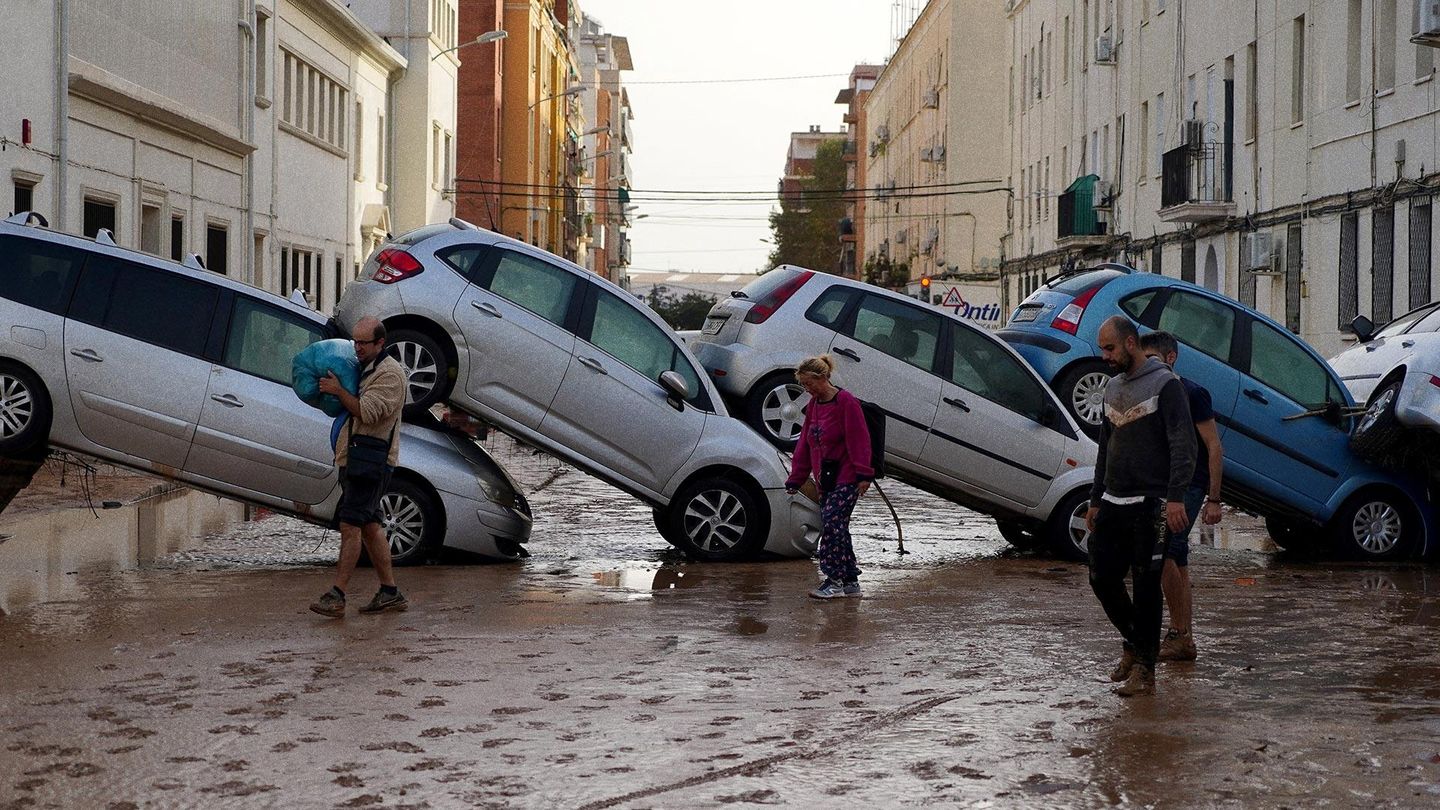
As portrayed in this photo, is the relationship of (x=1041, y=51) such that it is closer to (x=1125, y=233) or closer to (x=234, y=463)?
(x=1125, y=233)

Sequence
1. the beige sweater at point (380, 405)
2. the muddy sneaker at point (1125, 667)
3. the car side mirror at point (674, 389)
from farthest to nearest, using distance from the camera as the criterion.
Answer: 1. the car side mirror at point (674, 389)
2. the beige sweater at point (380, 405)
3. the muddy sneaker at point (1125, 667)

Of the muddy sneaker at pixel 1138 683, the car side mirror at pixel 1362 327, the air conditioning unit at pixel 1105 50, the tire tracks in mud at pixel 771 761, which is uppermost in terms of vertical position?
the air conditioning unit at pixel 1105 50

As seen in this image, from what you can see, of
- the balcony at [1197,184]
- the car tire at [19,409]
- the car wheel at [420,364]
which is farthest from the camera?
the balcony at [1197,184]

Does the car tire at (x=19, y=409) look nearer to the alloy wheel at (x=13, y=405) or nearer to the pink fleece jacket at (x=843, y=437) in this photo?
the alloy wheel at (x=13, y=405)

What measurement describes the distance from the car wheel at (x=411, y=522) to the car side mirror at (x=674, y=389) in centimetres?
180

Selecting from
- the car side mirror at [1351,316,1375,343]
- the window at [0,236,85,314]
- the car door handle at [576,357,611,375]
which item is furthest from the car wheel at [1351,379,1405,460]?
the window at [0,236,85,314]

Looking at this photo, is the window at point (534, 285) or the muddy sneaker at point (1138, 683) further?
the window at point (534, 285)

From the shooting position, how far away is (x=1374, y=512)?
1545 centimetres

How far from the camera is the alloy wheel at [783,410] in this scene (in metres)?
14.4

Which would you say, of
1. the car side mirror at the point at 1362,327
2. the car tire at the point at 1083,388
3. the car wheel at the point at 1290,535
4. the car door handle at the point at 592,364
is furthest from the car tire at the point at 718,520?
the car side mirror at the point at 1362,327

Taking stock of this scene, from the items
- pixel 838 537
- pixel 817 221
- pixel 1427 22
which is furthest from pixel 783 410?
pixel 817 221

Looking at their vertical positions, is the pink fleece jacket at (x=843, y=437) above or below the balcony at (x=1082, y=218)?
below

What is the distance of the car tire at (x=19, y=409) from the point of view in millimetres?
11828

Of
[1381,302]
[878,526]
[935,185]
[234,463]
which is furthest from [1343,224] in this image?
[935,185]
